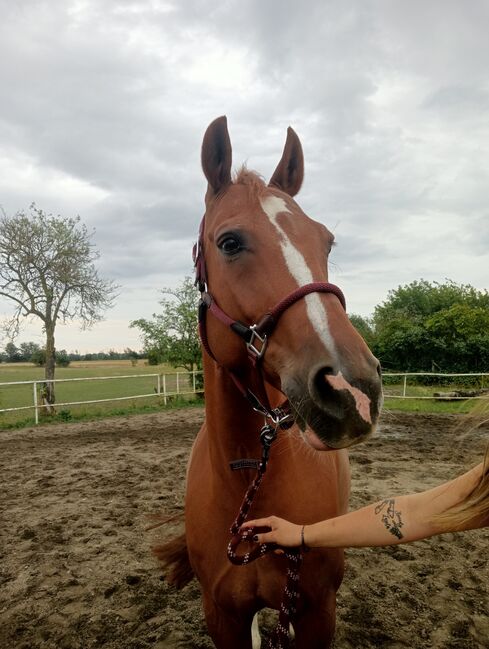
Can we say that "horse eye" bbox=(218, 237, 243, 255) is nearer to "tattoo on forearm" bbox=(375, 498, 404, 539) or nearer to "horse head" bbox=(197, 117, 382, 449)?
"horse head" bbox=(197, 117, 382, 449)

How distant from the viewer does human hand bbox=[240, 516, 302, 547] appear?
169cm

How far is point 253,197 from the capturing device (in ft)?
5.91

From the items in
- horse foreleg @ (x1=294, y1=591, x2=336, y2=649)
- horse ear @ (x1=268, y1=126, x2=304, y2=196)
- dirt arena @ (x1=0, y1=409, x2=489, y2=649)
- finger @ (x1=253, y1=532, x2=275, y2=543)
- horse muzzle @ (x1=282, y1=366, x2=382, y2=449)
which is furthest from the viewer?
dirt arena @ (x1=0, y1=409, x2=489, y2=649)

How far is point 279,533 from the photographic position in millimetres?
1707

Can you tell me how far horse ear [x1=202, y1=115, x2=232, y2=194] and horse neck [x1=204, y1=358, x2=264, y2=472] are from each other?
2.71 feet

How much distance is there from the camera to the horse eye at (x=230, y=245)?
1677 mm

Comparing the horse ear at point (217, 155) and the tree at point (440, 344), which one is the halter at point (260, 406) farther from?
the tree at point (440, 344)

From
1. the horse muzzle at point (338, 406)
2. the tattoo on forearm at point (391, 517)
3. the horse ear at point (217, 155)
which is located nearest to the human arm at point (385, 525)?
the tattoo on forearm at point (391, 517)

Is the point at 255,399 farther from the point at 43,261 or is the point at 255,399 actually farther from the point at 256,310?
the point at 43,261

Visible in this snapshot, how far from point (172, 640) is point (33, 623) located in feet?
3.52

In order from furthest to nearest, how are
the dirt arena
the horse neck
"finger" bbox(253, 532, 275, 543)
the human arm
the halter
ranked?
1. the dirt arena
2. the horse neck
3. "finger" bbox(253, 532, 275, 543)
4. the human arm
5. the halter

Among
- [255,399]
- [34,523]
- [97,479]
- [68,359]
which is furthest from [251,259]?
[68,359]

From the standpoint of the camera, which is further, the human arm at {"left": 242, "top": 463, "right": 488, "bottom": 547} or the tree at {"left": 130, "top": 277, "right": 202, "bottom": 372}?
the tree at {"left": 130, "top": 277, "right": 202, "bottom": 372}

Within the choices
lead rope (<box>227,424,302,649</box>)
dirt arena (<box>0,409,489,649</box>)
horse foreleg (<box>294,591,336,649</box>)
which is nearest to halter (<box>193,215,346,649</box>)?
lead rope (<box>227,424,302,649</box>)
